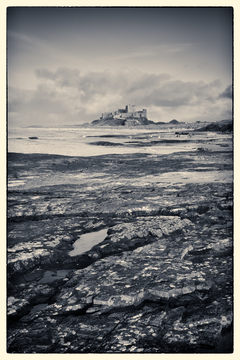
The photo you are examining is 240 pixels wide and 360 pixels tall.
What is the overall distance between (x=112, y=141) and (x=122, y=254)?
3.98 ft

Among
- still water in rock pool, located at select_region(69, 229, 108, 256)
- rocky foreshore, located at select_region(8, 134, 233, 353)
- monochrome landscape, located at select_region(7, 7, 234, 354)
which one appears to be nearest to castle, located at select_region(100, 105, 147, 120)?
monochrome landscape, located at select_region(7, 7, 234, 354)

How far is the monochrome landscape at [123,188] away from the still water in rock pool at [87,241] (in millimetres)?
11

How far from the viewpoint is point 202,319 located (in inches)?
63.5

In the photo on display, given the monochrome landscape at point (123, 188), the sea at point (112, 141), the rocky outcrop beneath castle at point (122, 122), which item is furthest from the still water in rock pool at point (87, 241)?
the rocky outcrop beneath castle at point (122, 122)

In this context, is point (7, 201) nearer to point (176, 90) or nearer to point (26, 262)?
point (26, 262)

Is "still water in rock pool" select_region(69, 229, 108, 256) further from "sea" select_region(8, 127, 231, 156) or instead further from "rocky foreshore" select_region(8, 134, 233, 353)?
"sea" select_region(8, 127, 231, 156)

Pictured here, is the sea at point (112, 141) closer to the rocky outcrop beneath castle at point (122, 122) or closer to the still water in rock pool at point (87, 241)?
the rocky outcrop beneath castle at point (122, 122)

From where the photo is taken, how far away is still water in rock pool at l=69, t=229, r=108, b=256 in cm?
212

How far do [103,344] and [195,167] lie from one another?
1.66 meters

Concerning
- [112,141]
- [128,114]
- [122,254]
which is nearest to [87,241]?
[122,254]

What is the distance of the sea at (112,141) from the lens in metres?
2.82

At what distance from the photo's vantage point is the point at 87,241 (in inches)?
87.0

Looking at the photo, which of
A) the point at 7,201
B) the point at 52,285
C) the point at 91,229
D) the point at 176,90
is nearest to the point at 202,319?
the point at 52,285

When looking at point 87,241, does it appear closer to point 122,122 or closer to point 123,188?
point 123,188
